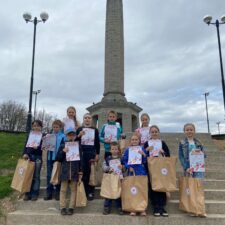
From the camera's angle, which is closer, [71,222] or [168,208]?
[71,222]

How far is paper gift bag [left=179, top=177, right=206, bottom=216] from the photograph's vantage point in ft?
17.3

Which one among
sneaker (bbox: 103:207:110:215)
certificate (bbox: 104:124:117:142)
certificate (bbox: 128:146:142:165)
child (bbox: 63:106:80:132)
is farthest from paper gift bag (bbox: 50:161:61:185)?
certificate (bbox: 128:146:142:165)

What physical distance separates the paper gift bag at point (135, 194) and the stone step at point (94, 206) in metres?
0.45

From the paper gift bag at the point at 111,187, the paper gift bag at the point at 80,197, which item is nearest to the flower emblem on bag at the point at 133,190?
the paper gift bag at the point at 111,187

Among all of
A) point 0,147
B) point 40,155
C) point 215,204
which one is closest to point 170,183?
point 215,204

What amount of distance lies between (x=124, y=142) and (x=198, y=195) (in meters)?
2.17

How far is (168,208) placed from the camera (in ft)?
18.9

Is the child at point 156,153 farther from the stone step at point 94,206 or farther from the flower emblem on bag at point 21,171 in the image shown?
the flower emblem on bag at point 21,171

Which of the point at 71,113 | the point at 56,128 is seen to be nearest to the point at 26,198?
the point at 56,128

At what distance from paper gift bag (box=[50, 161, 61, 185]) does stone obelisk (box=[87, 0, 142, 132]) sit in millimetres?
9839

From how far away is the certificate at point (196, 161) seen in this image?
5664 mm

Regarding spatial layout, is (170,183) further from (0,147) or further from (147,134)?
(0,147)

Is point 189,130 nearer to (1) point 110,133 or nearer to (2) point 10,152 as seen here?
(1) point 110,133

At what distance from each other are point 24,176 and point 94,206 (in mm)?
1659
